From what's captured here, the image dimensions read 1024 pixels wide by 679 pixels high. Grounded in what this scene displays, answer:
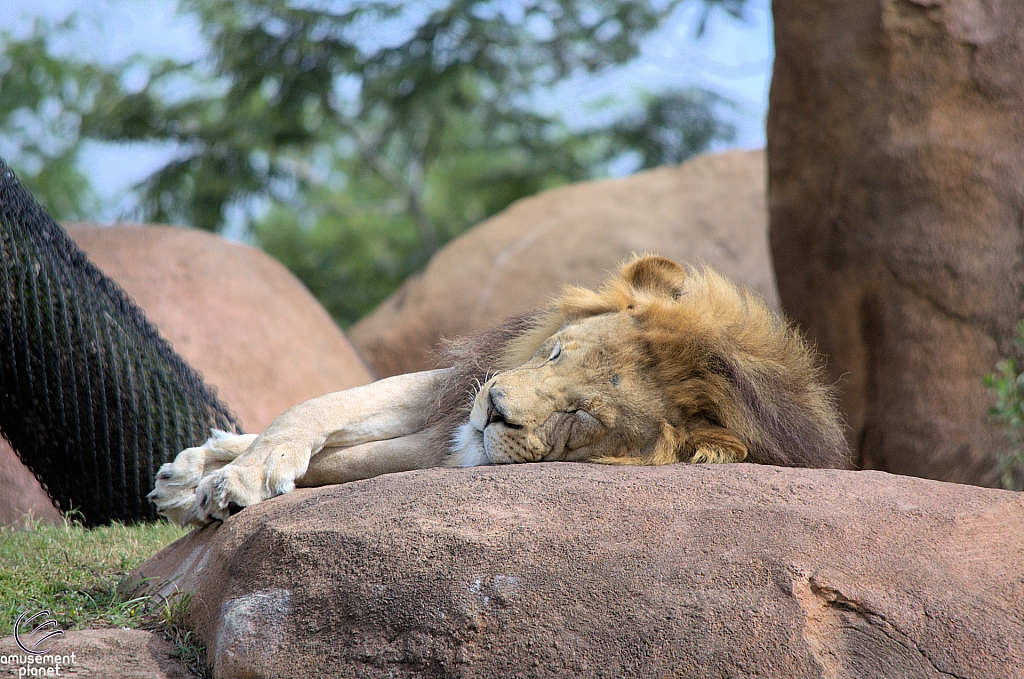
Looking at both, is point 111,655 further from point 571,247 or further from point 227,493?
point 571,247

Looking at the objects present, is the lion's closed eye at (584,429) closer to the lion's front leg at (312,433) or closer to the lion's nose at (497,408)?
the lion's nose at (497,408)

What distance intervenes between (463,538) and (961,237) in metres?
3.67

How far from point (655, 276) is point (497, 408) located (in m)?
0.69

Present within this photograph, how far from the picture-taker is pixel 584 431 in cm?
239

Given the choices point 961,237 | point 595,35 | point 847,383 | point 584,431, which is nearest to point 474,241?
point 595,35

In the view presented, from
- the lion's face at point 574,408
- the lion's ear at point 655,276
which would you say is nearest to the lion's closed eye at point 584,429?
the lion's face at point 574,408

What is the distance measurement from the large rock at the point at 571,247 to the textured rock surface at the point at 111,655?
557 centimetres

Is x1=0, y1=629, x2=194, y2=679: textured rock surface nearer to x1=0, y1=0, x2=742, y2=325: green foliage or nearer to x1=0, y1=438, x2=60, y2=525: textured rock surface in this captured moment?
x1=0, y1=438, x2=60, y2=525: textured rock surface

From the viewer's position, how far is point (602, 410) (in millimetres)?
2361

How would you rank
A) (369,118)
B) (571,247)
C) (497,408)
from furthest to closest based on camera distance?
(369,118) → (571,247) → (497,408)

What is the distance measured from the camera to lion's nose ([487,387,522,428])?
7.63 ft

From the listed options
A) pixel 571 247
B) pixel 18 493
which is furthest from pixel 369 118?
pixel 18 493

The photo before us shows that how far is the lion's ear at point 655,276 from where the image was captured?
2.72 meters

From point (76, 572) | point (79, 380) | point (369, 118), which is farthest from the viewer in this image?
point (369, 118)
